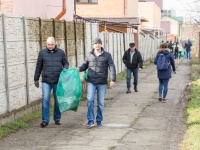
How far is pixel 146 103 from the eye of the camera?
14.7m

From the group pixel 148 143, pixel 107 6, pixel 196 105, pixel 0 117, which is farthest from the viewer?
pixel 107 6

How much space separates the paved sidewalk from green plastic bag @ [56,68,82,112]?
17.9 inches

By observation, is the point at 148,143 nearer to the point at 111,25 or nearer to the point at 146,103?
the point at 146,103

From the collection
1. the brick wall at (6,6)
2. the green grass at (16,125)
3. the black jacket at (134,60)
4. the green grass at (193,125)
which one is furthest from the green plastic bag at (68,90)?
the black jacket at (134,60)

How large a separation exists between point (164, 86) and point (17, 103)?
5.17 meters

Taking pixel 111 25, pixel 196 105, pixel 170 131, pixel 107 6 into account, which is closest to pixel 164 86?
pixel 196 105

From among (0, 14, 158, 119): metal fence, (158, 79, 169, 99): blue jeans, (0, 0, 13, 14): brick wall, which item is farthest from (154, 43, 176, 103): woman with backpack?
(0, 0, 13, 14): brick wall

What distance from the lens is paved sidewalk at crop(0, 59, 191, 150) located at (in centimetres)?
888

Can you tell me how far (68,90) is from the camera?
1068 cm

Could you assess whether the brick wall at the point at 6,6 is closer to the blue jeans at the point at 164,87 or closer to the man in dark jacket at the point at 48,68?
the man in dark jacket at the point at 48,68

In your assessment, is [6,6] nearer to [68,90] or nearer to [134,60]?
[68,90]

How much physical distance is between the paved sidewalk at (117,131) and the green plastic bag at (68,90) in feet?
1.49

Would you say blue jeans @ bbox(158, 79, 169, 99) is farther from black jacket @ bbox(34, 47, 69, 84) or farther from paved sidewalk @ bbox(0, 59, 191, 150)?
black jacket @ bbox(34, 47, 69, 84)

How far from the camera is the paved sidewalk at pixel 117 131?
29.1ft
